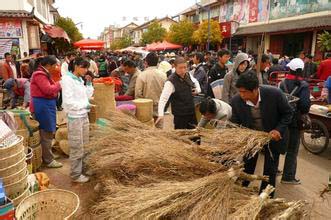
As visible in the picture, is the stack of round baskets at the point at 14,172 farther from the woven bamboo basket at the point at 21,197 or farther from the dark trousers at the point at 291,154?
the dark trousers at the point at 291,154

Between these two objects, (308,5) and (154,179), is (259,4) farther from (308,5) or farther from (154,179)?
(154,179)

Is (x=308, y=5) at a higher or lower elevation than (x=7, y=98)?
higher

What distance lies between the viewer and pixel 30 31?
14.7 meters

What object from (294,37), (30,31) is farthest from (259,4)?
(30,31)

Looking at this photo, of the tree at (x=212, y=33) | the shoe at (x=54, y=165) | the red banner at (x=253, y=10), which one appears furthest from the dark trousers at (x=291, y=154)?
the tree at (x=212, y=33)

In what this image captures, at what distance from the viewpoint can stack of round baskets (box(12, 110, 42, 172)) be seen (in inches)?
174

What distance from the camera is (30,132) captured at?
4473 millimetres

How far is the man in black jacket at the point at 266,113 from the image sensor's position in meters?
3.04

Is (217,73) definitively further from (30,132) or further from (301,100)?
(30,132)

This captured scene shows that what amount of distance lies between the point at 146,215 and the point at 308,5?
1993 cm

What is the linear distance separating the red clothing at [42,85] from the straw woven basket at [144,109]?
1154 millimetres

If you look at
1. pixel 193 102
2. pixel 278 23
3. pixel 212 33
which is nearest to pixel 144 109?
pixel 193 102

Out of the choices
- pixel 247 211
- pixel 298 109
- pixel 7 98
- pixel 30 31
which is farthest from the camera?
pixel 30 31

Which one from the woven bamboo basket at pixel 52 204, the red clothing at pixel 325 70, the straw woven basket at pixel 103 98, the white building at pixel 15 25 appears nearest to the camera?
the woven bamboo basket at pixel 52 204
